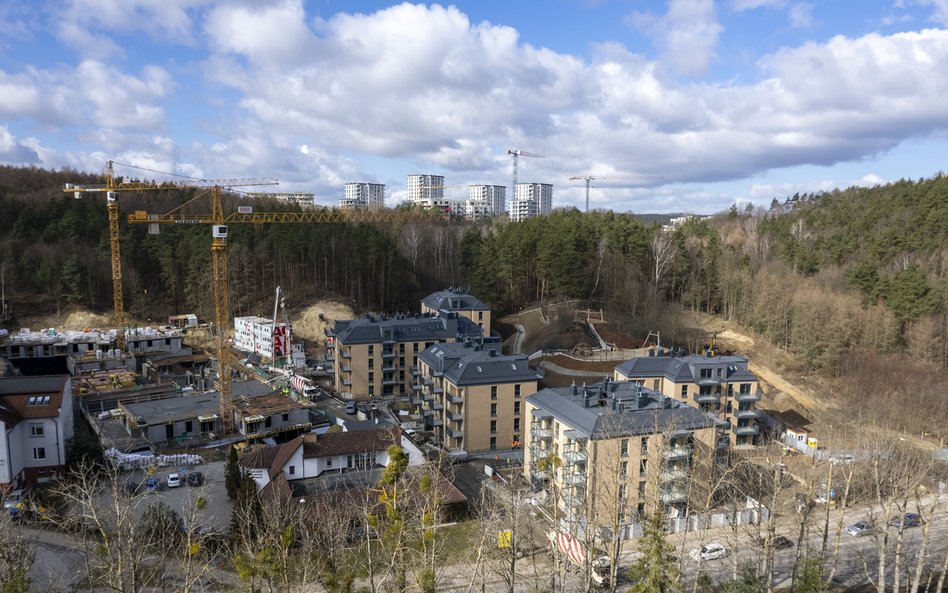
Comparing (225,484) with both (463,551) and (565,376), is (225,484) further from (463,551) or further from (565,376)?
(565,376)

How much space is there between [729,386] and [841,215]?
113 ft

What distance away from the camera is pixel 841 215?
5375 centimetres

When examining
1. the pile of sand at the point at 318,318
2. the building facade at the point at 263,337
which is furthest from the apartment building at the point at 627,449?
the pile of sand at the point at 318,318

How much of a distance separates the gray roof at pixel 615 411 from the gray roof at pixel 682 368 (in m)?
5.77

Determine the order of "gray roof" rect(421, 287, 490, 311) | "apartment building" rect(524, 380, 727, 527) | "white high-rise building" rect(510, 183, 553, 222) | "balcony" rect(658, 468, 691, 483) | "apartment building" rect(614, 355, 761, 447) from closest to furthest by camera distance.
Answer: "apartment building" rect(524, 380, 727, 527)
"balcony" rect(658, 468, 691, 483)
"apartment building" rect(614, 355, 761, 447)
"gray roof" rect(421, 287, 490, 311)
"white high-rise building" rect(510, 183, 553, 222)

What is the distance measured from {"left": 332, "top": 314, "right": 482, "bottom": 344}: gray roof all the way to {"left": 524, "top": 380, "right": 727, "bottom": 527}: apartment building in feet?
44.4

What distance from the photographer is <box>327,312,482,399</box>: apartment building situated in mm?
34031

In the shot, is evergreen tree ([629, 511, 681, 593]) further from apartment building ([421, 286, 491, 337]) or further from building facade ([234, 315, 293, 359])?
building facade ([234, 315, 293, 359])

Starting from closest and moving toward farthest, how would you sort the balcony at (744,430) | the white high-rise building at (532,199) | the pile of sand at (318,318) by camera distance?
1. the balcony at (744,430)
2. the pile of sand at (318,318)
3. the white high-rise building at (532,199)

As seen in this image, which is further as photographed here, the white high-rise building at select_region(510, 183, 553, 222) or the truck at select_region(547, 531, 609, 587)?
the white high-rise building at select_region(510, 183, 553, 222)

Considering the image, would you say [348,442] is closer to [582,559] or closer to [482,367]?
[482,367]

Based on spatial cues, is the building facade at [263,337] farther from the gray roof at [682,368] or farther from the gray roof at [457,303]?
the gray roof at [682,368]

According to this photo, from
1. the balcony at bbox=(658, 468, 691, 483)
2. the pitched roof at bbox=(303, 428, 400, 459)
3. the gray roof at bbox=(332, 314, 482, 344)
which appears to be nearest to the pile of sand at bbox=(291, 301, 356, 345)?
the gray roof at bbox=(332, 314, 482, 344)

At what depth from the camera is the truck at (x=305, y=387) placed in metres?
34.3
